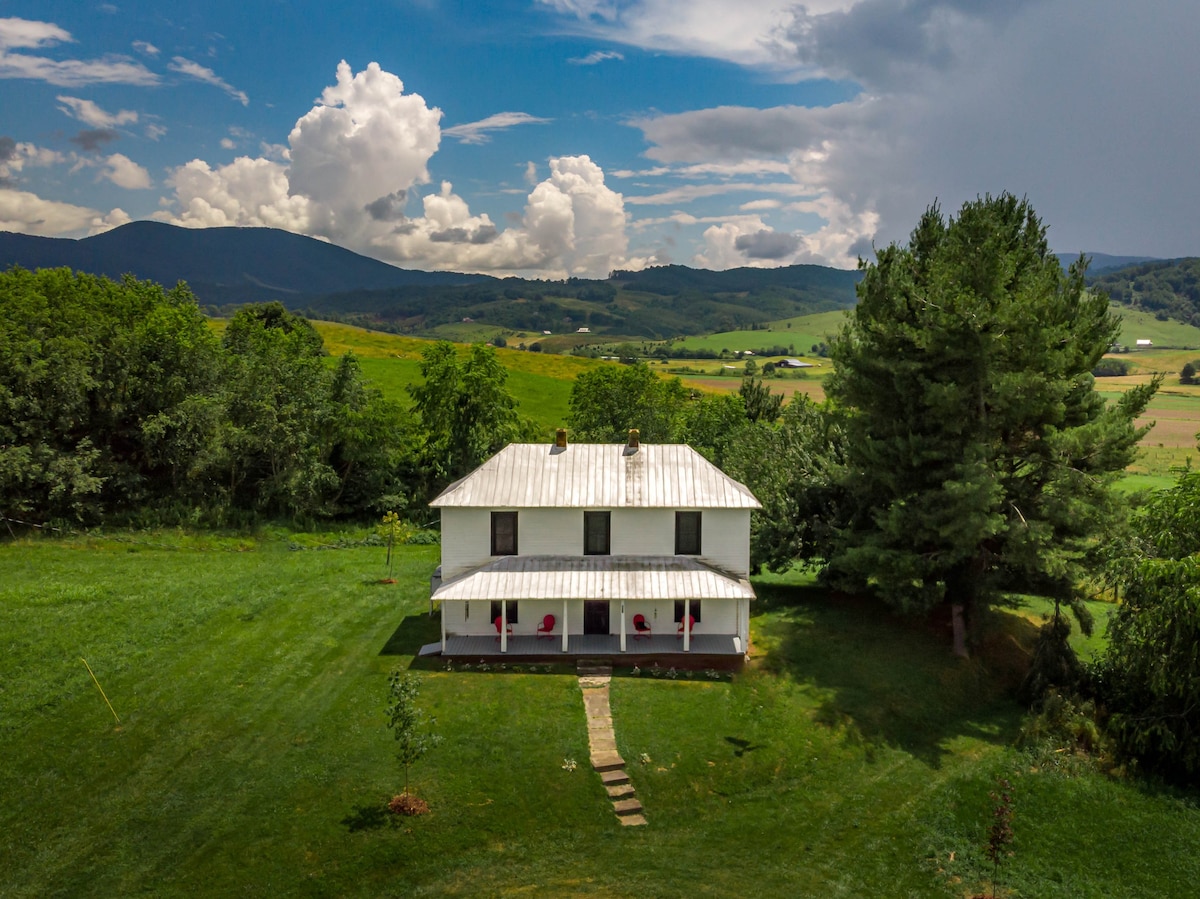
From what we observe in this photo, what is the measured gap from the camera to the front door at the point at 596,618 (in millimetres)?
27625

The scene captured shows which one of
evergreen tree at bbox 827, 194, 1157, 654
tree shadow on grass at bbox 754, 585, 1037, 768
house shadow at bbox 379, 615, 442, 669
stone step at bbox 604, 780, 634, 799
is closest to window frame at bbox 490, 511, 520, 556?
house shadow at bbox 379, 615, 442, 669

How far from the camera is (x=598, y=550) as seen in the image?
27859mm

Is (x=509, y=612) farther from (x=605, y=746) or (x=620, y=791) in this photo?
(x=620, y=791)

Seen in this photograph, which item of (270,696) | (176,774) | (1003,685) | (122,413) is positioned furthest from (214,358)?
(1003,685)

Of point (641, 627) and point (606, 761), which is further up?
point (641, 627)

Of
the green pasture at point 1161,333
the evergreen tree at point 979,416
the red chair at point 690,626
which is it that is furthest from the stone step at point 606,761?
the green pasture at point 1161,333

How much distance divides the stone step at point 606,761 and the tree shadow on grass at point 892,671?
6.93m

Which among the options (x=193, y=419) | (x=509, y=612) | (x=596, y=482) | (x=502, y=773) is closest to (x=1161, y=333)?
(x=596, y=482)

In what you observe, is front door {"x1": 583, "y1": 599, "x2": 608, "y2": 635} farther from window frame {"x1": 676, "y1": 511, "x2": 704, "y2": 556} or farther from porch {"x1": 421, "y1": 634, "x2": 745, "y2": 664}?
window frame {"x1": 676, "y1": 511, "x2": 704, "y2": 556}

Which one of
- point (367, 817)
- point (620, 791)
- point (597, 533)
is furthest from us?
point (597, 533)

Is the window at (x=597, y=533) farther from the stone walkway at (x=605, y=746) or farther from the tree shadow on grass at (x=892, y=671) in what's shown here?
the tree shadow on grass at (x=892, y=671)

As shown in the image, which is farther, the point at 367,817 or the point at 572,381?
the point at 572,381

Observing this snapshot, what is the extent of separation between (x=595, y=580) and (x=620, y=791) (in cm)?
822

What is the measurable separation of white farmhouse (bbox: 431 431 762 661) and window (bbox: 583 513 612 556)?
36 millimetres
